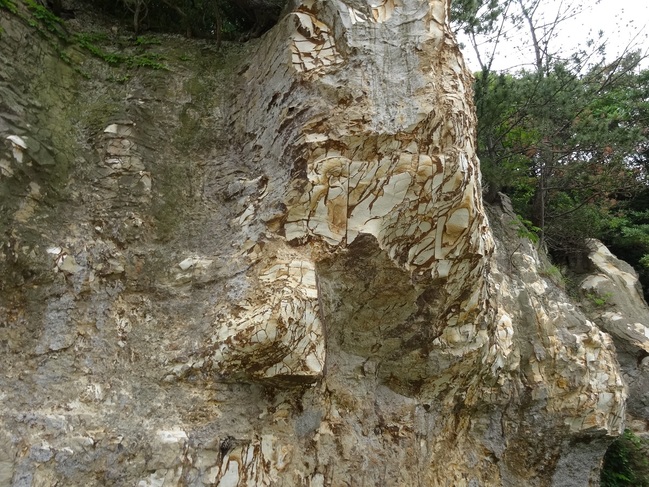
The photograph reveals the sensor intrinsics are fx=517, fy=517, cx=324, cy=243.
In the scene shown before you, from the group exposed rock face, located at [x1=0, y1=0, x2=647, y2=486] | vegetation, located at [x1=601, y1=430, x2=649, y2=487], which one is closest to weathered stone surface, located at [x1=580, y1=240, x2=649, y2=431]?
vegetation, located at [x1=601, y1=430, x2=649, y2=487]

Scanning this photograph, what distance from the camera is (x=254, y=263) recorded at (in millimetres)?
3666

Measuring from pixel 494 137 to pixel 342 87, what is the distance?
5297mm

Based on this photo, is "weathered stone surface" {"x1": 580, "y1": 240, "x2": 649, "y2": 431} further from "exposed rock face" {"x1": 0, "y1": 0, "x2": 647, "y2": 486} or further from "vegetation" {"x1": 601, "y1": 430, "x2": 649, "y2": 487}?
"exposed rock face" {"x1": 0, "y1": 0, "x2": 647, "y2": 486}

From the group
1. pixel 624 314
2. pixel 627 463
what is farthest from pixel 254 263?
pixel 624 314

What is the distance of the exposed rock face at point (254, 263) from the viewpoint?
3.20 m

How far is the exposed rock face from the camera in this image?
3.20 meters

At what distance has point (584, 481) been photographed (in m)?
5.73

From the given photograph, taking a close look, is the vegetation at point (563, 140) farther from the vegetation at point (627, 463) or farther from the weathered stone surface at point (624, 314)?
the vegetation at point (627, 463)

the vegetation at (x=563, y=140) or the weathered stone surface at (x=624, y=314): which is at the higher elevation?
the vegetation at (x=563, y=140)

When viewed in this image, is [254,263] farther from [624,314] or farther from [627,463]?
[624,314]

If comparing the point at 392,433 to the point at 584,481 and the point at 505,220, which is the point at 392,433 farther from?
the point at 505,220

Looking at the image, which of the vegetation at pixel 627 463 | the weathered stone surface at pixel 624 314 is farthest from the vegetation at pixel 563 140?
the vegetation at pixel 627 463

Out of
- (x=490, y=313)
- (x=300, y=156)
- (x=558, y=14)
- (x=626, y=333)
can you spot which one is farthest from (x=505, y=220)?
(x=300, y=156)

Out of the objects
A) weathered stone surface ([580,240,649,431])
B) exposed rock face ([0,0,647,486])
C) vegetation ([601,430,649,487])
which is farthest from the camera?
weathered stone surface ([580,240,649,431])
